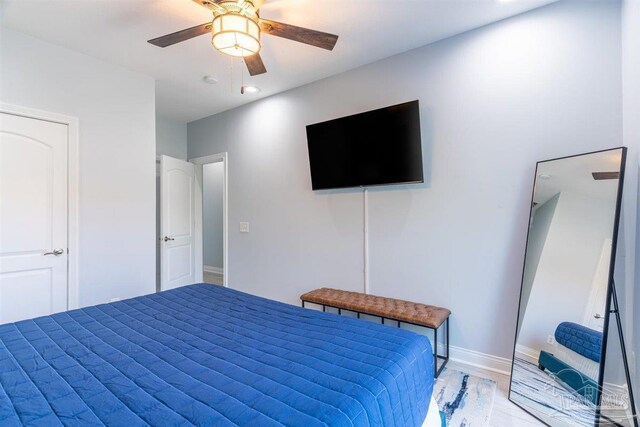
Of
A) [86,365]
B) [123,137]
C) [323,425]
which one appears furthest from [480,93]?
[123,137]

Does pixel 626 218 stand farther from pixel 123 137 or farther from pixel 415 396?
pixel 123 137

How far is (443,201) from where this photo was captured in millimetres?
2617

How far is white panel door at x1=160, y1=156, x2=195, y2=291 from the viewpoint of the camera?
4.16m

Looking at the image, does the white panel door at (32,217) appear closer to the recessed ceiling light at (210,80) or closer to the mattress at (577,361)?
the recessed ceiling light at (210,80)

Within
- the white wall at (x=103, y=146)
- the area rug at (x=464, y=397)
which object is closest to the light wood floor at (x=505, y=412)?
the area rug at (x=464, y=397)


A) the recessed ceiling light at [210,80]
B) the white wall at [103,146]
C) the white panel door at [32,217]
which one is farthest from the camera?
the recessed ceiling light at [210,80]

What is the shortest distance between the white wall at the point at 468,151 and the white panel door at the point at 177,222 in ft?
5.93

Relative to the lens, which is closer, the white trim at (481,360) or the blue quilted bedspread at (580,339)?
the blue quilted bedspread at (580,339)

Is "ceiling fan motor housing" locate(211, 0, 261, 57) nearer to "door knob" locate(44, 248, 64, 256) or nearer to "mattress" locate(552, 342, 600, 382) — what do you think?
"door knob" locate(44, 248, 64, 256)

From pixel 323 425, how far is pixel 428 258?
205 cm

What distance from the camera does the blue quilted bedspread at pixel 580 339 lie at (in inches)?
66.5

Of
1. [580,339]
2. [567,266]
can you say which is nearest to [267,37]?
[567,266]

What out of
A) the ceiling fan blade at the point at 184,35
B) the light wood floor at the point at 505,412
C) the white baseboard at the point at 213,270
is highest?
the ceiling fan blade at the point at 184,35

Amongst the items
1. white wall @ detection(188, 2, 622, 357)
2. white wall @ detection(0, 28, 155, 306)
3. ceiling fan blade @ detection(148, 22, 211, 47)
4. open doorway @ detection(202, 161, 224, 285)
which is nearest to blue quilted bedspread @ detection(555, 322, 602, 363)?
white wall @ detection(188, 2, 622, 357)
